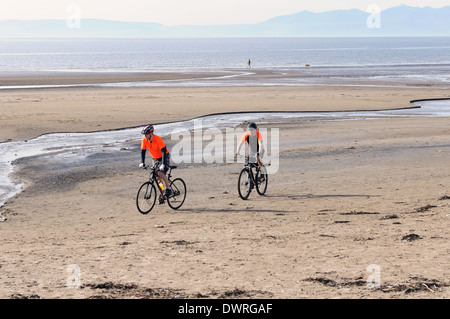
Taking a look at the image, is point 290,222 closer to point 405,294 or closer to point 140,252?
point 140,252

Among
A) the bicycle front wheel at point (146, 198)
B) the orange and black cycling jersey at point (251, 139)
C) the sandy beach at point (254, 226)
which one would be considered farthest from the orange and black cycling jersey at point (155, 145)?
the orange and black cycling jersey at point (251, 139)

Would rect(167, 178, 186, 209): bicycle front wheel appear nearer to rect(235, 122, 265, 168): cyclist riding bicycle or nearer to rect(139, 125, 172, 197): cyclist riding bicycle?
rect(139, 125, 172, 197): cyclist riding bicycle

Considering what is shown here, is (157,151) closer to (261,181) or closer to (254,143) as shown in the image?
(254,143)

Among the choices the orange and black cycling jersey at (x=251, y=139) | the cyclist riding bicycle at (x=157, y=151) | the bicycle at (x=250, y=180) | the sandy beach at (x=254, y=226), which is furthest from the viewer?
the bicycle at (x=250, y=180)

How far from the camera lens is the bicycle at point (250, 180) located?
14.9 meters

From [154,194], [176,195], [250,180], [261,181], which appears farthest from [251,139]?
[154,194]

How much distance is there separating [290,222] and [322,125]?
1696 centimetres

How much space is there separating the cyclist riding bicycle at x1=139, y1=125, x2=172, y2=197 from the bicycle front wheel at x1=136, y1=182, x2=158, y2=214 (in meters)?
0.31

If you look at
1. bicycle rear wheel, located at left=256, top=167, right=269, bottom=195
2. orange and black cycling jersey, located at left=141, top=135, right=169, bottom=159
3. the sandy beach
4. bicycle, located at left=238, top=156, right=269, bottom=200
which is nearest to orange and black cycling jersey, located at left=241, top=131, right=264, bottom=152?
bicycle, located at left=238, top=156, right=269, bottom=200

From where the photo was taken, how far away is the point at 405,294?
23.7 feet

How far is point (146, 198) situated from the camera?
538 inches

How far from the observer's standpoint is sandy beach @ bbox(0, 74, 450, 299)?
7.96 meters

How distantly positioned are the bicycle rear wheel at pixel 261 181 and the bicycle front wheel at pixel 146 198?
2821mm

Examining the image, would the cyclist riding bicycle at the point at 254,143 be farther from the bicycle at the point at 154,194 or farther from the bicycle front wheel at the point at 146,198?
the bicycle front wheel at the point at 146,198
